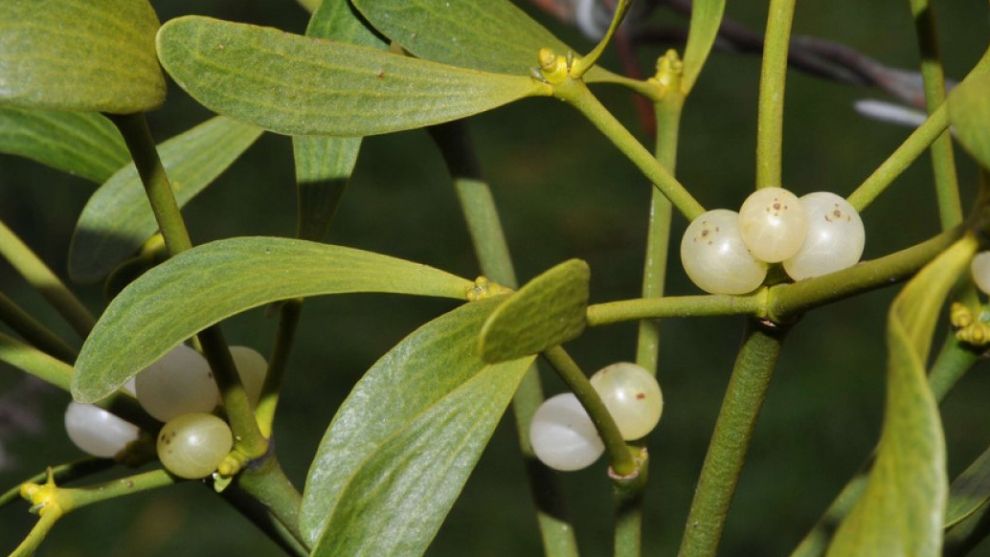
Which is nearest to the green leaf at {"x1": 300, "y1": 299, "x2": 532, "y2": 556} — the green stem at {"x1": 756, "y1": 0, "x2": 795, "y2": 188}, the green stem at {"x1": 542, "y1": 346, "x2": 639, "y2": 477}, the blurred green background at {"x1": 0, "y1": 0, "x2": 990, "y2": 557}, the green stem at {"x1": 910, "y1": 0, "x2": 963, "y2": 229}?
the green stem at {"x1": 542, "y1": 346, "x2": 639, "y2": 477}

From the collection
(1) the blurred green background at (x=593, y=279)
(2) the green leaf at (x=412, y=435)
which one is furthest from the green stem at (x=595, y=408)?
(1) the blurred green background at (x=593, y=279)

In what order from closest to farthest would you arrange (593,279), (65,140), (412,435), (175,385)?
(412,435) < (175,385) < (65,140) < (593,279)

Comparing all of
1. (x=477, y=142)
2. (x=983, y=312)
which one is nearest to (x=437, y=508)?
(x=983, y=312)

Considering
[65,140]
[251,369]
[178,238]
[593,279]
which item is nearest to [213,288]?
[178,238]

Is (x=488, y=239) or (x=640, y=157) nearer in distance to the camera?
(x=640, y=157)

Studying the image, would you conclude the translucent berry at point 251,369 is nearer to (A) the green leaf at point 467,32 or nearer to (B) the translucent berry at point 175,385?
(B) the translucent berry at point 175,385

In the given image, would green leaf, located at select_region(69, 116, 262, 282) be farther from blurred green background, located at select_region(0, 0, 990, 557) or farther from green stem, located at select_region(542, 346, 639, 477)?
blurred green background, located at select_region(0, 0, 990, 557)

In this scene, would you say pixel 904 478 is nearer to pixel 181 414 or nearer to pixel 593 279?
→ pixel 181 414
